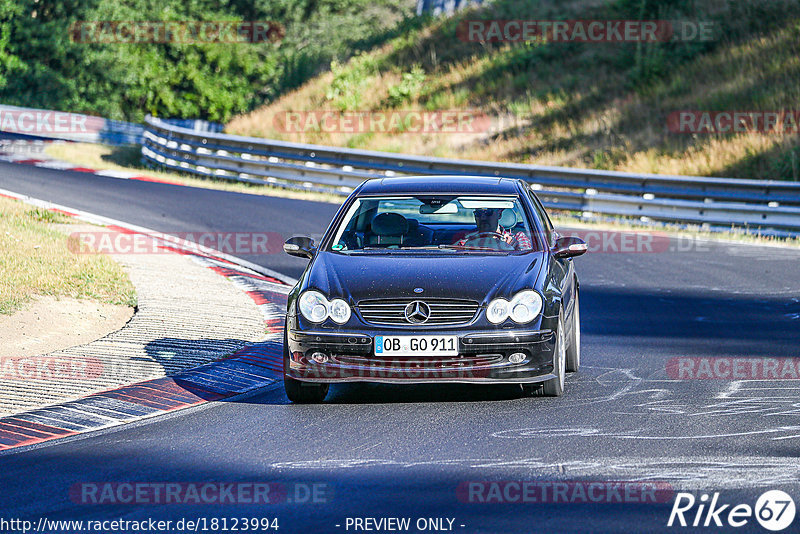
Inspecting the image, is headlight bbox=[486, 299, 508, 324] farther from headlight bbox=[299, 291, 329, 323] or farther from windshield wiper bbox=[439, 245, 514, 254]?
headlight bbox=[299, 291, 329, 323]

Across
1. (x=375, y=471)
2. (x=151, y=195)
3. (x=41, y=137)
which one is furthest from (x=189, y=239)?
(x=41, y=137)

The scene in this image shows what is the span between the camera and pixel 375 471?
6430mm

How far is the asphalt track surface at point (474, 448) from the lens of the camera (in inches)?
225

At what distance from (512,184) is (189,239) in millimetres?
9254

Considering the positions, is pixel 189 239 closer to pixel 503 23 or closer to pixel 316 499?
pixel 316 499

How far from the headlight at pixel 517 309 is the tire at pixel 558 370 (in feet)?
0.89

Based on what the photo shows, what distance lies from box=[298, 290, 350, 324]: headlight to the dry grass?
398 cm

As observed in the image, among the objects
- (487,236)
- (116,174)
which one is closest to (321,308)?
(487,236)

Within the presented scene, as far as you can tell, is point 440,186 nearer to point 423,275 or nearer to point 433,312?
point 423,275

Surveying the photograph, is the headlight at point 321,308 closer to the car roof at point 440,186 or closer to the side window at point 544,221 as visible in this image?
the car roof at point 440,186

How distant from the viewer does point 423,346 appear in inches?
314

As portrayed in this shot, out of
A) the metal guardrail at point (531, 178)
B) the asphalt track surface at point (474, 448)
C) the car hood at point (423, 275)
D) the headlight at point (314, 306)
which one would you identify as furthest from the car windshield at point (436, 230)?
the metal guardrail at point (531, 178)

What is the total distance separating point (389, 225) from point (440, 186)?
0.61 meters

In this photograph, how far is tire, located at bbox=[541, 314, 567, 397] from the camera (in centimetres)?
826
